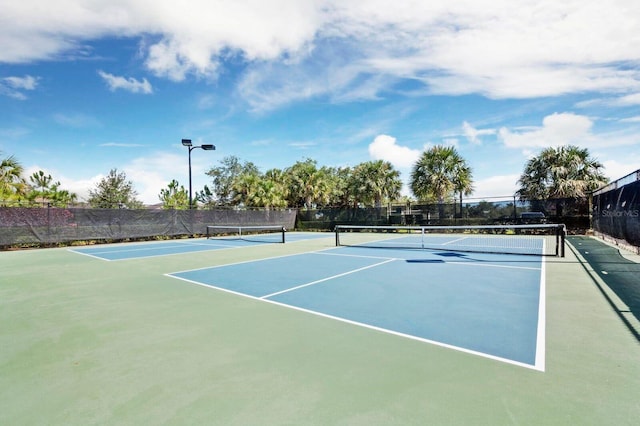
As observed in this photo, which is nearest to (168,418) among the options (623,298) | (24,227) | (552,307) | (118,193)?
(552,307)

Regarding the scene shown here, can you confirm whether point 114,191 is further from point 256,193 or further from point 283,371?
point 283,371

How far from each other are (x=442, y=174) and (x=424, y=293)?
20.0 metres

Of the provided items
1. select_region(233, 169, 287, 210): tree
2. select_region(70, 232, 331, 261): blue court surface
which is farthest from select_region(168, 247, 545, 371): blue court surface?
select_region(233, 169, 287, 210): tree

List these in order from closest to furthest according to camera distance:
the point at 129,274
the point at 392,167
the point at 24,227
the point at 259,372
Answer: the point at 259,372 < the point at 129,274 < the point at 24,227 < the point at 392,167

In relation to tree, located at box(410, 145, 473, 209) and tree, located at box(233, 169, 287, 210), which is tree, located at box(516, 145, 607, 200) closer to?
tree, located at box(410, 145, 473, 209)

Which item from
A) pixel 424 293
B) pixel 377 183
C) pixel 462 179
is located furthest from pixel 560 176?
pixel 424 293

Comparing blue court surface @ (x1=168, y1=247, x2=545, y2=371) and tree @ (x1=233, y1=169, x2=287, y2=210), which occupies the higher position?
tree @ (x1=233, y1=169, x2=287, y2=210)

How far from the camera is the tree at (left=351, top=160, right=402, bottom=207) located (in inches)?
1151

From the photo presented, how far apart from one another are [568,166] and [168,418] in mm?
25798

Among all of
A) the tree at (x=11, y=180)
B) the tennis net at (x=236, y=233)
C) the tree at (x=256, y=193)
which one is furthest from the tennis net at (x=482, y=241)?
the tree at (x=11, y=180)

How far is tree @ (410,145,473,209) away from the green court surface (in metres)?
19.3

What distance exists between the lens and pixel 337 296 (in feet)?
19.7

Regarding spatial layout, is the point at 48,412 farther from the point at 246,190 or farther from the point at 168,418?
the point at 246,190

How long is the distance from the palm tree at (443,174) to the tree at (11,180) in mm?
24322
